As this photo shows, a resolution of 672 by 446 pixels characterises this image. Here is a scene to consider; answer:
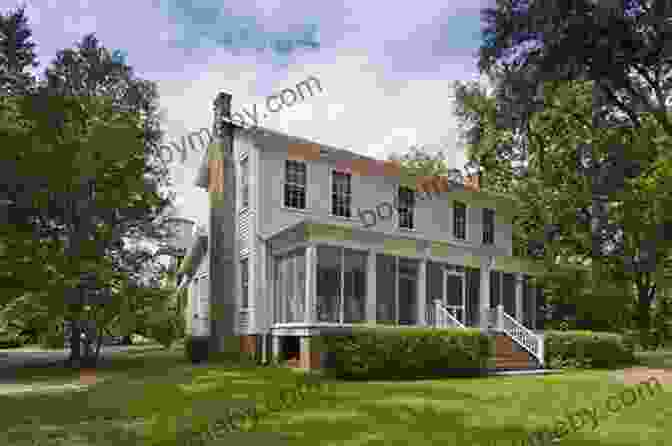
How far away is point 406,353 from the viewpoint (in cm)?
1542

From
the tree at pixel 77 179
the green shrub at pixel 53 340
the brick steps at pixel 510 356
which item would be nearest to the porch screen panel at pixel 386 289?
the brick steps at pixel 510 356

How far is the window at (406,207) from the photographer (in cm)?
2294

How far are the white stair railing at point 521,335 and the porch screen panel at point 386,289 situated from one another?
13.8ft

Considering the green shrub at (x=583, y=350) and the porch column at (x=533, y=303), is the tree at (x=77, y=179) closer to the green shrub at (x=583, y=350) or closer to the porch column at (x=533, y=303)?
the green shrub at (x=583, y=350)

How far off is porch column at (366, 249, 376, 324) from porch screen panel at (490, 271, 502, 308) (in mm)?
7609

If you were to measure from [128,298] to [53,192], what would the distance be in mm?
5017

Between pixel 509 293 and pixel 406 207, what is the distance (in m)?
5.66

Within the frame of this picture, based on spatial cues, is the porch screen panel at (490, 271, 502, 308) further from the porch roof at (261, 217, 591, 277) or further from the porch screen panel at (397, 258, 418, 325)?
the porch screen panel at (397, 258, 418, 325)

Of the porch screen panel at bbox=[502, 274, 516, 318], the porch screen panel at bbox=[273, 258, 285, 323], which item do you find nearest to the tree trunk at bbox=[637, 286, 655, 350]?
the porch screen panel at bbox=[502, 274, 516, 318]

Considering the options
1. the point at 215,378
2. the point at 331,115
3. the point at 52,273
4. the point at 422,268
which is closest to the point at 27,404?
the point at 215,378

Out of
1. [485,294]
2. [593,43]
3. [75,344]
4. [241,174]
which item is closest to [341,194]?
[241,174]

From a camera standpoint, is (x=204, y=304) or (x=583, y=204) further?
(x=583, y=204)

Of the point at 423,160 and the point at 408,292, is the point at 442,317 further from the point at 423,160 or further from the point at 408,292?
the point at 423,160

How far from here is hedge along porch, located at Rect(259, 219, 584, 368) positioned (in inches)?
647
